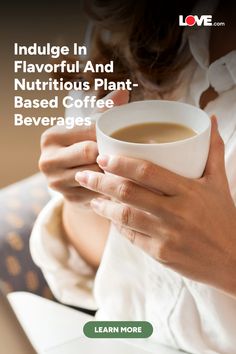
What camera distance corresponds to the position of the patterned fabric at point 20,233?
1.91ft

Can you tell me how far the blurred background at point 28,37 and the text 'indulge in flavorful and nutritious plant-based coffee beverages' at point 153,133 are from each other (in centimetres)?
9

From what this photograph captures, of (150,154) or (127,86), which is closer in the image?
(150,154)

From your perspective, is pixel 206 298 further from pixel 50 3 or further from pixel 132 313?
pixel 50 3

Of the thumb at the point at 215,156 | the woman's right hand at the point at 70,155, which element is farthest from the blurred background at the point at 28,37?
the thumb at the point at 215,156

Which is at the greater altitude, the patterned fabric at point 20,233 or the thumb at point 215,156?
the thumb at point 215,156

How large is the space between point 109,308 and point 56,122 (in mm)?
176

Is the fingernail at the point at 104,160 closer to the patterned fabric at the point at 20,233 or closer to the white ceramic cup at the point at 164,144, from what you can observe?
the white ceramic cup at the point at 164,144

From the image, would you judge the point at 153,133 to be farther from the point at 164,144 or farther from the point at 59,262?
the point at 59,262

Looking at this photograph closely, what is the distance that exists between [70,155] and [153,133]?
2.9 inches

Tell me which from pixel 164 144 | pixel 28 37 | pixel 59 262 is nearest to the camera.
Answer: pixel 164 144

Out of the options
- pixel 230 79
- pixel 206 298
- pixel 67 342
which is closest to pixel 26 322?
pixel 67 342

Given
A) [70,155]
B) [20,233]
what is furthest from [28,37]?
[20,233]

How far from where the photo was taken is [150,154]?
351 mm

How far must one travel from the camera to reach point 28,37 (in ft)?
1.48
